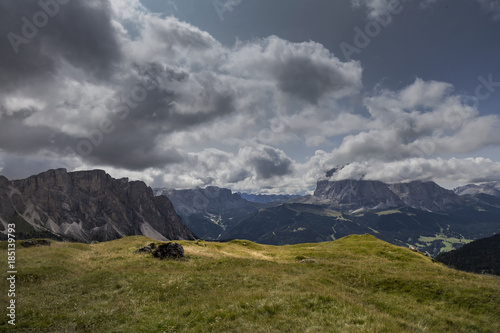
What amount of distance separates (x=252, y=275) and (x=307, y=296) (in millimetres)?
9903

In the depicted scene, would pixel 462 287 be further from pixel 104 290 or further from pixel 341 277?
pixel 104 290

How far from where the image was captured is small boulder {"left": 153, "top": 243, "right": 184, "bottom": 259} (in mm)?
37737

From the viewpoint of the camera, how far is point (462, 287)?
21.1m

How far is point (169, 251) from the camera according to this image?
3825cm

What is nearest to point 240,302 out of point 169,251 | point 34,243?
point 169,251

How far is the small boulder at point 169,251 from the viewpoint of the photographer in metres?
37.7

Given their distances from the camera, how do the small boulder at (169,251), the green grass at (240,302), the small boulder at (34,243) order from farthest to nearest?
the small boulder at (34,243), the small boulder at (169,251), the green grass at (240,302)

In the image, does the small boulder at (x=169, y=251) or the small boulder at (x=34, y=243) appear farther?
the small boulder at (x=34, y=243)

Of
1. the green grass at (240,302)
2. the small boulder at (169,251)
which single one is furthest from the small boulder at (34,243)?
the small boulder at (169,251)

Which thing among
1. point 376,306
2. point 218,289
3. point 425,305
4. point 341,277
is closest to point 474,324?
point 425,305

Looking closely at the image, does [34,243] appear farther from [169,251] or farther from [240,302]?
[240,302]

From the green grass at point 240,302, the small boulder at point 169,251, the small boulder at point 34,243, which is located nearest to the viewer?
the green grass at point 240,302

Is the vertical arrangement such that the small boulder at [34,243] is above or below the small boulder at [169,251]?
above

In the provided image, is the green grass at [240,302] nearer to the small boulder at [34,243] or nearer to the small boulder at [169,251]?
the small boulder at [169,251]
